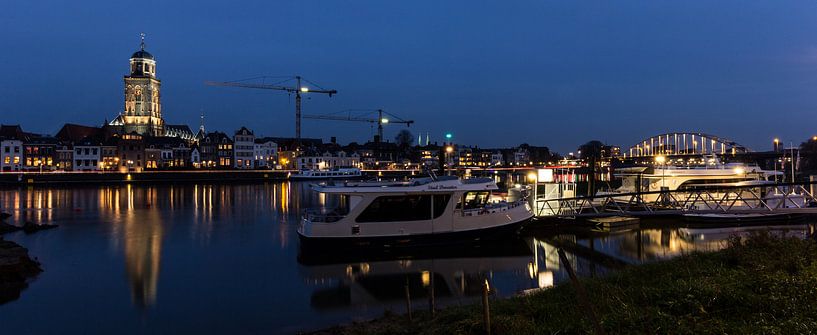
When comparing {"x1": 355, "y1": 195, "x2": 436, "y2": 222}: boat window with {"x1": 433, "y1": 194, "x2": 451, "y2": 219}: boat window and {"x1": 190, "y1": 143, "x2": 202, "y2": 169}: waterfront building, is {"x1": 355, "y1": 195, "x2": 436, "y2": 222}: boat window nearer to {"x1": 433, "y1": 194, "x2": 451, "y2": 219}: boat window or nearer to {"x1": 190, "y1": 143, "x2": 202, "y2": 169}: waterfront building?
{"x1": 433, "y1": 194, "x2": 451, "y2": 219}: boat window

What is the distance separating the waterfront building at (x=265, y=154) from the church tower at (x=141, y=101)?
160 ft

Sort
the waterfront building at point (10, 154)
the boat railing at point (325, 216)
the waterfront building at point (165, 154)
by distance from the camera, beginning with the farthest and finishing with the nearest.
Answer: the waterfront building at point (165, 154) < the waterfront building at point (10, 154) < the boat railing at point (325, 216)

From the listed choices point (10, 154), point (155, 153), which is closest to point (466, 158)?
point (155, 153)

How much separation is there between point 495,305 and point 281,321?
596 centimetres

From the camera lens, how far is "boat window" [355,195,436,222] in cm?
2108

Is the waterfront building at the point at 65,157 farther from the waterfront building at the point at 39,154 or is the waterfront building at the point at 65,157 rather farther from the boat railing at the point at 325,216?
the boat railing at the point at 325,216

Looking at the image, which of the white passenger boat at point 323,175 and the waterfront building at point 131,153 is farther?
the waterfront building at point 131,153

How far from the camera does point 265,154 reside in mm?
115312

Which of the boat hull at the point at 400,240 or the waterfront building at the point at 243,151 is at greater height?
the waterfront building at the point at 243,151

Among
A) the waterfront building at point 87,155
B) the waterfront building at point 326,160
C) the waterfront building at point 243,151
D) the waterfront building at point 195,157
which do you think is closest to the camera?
the waterfront building at point 87,155

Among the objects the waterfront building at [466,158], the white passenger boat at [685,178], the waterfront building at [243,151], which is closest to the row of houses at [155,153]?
the waterfront building at [243,151]

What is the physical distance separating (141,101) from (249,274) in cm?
15121

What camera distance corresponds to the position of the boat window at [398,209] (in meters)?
21.1

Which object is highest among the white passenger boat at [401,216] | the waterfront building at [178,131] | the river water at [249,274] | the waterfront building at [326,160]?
the waterfront building at [178,131]
